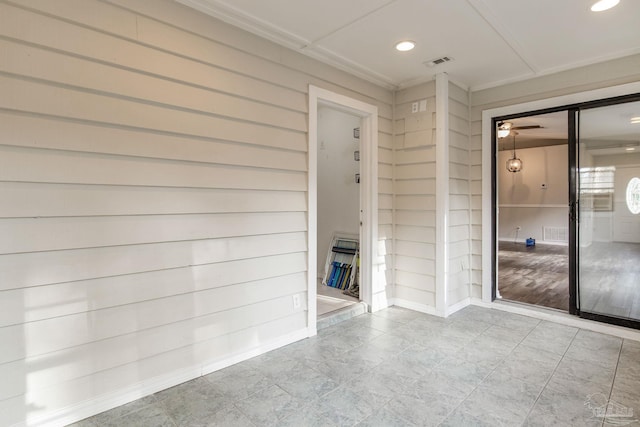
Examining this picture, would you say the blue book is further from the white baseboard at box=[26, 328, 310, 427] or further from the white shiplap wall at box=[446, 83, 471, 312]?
the white baseboard at box=[26, 328, 310, 427]

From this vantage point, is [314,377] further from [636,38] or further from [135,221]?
[636,38]


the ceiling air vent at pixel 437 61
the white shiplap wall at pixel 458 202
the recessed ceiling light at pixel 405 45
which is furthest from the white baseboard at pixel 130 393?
the ceiling air vent at pixel 437 61

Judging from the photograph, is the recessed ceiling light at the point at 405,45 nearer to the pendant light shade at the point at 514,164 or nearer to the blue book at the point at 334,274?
the blue book at the point at 334,274

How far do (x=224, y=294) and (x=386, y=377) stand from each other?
127 centimetres

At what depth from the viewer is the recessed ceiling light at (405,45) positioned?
2.77m

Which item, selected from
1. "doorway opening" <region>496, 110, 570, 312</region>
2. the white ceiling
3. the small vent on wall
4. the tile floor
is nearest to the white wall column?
the white ceiling

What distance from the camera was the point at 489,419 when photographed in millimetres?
1857

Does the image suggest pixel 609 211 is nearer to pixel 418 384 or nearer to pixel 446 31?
pixel 446 31

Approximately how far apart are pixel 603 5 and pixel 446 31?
988 mm

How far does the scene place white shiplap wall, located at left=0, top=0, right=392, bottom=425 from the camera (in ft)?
5.53

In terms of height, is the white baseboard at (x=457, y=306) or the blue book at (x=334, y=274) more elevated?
the blue book at (x=334, y=274)

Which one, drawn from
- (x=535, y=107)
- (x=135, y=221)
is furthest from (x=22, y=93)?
(x=535, y=107)

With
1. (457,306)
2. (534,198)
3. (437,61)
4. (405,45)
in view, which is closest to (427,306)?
(457,306)

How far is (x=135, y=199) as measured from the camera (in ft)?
6.61
